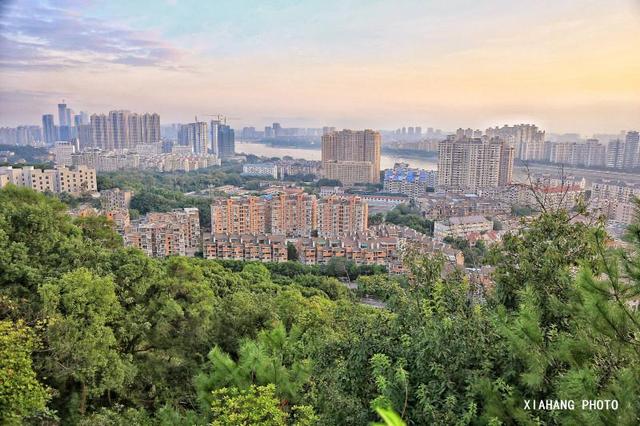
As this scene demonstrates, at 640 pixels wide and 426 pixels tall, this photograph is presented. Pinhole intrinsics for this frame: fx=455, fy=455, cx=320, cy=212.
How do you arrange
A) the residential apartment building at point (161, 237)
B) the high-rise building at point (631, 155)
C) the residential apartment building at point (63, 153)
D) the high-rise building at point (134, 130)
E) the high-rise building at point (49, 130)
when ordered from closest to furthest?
the high-rise building at point (631, 155), the residential apartment building at point (161, 237), the residential apartment building at point (63, 153), the high-rise building at point (134, 130), the high-rise building at point (49, 130)

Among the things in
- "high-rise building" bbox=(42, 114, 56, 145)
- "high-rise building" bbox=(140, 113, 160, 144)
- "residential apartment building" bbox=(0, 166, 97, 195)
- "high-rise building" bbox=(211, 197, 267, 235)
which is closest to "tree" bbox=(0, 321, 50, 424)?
"high-rise building" bbox=(211, 197, 267, 235)

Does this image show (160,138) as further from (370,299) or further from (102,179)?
(370,299)

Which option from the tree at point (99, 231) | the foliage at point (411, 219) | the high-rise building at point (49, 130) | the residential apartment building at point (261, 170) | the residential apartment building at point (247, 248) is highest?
the high-rise building at point (49, 130)

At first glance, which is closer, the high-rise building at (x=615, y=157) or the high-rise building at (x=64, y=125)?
the high-rise building at (x=615, y=157)

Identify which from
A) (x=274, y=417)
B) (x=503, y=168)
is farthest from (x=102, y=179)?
(x=274, y=417)

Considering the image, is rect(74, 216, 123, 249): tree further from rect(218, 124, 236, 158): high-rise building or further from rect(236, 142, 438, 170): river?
rect(218, 124, 236, 158): high-rise building

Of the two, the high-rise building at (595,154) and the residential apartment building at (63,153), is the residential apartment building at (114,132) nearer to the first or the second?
the residential apartment building at (63,153)

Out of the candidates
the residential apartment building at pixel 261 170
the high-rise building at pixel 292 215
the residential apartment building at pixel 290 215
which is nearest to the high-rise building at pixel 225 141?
the residential apartment building at pixel 261 170

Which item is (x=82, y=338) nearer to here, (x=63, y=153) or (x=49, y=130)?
(x=63, y=153)

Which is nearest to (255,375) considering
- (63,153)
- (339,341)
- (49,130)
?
(339,341)
